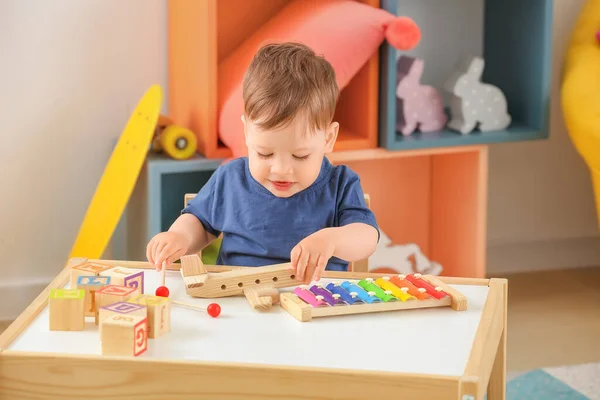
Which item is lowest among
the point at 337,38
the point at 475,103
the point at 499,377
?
the point at 499,377

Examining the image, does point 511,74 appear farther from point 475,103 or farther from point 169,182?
point 169,182

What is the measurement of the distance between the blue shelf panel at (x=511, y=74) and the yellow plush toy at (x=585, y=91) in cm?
6

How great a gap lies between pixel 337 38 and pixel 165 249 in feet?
2.98

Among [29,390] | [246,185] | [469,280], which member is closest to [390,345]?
[469,280]

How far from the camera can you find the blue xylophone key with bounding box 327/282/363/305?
3.90 ft

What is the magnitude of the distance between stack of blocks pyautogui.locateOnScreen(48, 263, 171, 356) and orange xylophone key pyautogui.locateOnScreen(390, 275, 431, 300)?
312 mm

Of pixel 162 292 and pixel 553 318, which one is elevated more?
pixel 162 292

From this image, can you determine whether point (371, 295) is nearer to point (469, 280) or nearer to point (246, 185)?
point (469, 280)

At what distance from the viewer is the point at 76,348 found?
106 cm

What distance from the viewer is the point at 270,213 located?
4.89 feet

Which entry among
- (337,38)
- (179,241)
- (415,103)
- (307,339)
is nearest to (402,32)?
(337,38)

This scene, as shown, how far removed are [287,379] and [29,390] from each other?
0.28 m

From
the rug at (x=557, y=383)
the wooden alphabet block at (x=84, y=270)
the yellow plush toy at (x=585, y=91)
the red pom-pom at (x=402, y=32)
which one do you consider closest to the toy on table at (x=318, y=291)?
the wooden alphabet block at (x=84, y=270)

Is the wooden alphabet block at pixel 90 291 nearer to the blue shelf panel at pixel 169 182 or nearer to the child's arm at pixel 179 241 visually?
the child's arm at pixel 179 241
